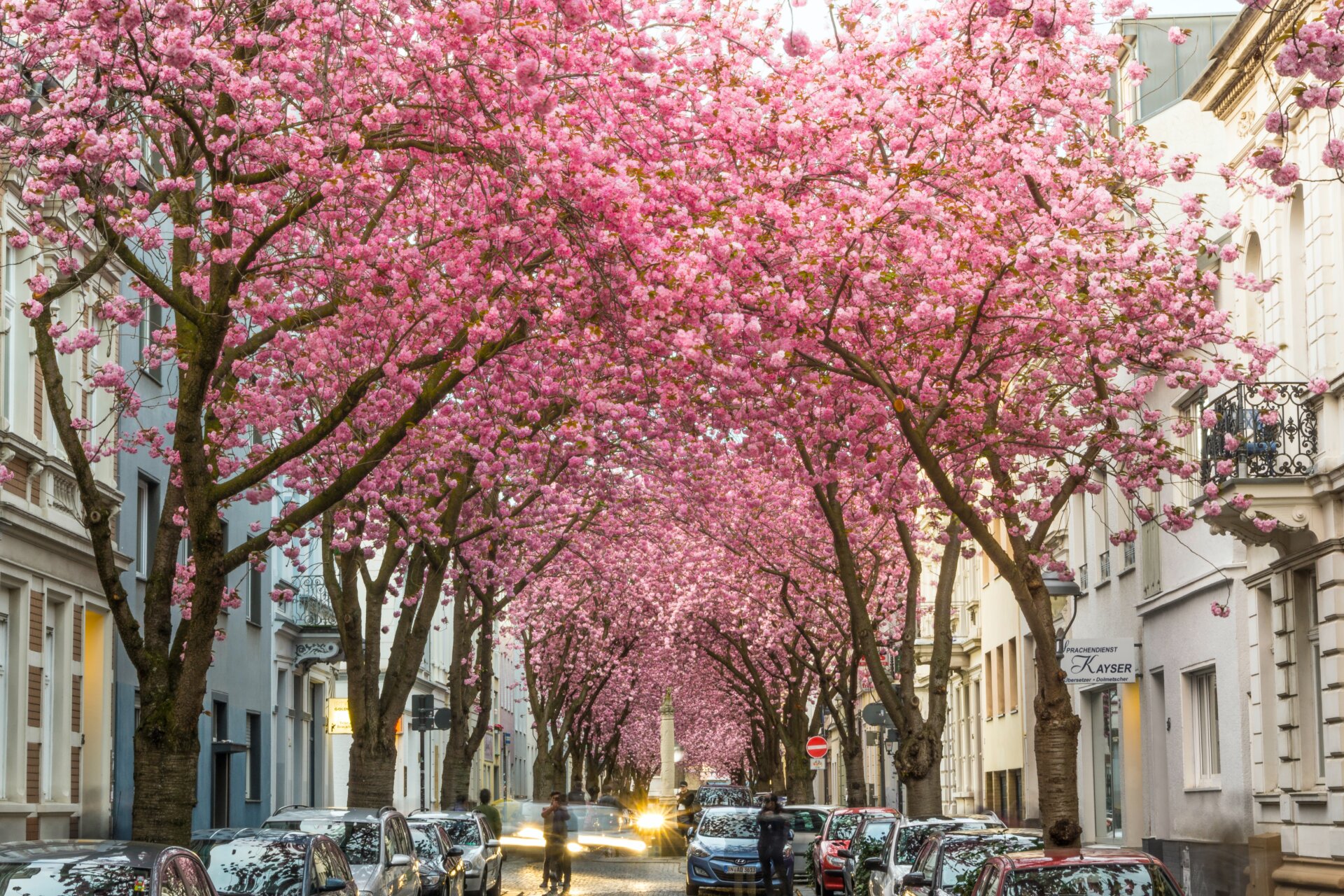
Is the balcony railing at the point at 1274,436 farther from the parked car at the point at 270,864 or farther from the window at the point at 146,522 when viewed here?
the window at the point at 146,522

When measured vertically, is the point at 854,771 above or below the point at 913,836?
below

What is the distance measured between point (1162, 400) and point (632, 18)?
13.6 m

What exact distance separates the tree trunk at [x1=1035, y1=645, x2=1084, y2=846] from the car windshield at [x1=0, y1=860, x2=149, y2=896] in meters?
8.71

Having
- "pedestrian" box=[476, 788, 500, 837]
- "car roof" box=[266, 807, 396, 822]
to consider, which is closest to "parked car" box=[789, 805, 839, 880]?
"pedestrian" box=[476, 788, 500, 837]

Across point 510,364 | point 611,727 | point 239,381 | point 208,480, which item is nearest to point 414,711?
point 239,381

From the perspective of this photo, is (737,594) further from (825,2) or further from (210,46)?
(210,46)

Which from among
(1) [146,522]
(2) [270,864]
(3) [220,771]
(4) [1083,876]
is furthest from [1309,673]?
(3) [220,771]

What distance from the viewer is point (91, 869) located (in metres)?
9.68

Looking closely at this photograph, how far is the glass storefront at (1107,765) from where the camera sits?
3028 cm

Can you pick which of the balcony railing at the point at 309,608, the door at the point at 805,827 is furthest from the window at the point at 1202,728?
the balcony railing at the point at 309,608

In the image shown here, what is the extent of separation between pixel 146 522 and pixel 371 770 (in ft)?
17.7

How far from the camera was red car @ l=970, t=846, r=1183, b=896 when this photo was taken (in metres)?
12.2

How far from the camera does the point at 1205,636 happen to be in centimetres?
2455

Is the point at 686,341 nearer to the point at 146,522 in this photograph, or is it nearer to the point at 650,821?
the point at 146,522
